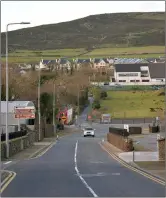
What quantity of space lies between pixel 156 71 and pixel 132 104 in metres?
71.9

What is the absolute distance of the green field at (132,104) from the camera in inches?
4631

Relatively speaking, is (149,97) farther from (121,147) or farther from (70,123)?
(121,147)

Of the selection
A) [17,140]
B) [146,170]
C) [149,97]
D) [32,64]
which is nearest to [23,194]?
[146,170]

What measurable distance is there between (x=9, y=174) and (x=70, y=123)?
98.9 m

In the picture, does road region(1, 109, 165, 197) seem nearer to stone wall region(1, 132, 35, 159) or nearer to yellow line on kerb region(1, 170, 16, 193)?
yellow line on kerb region(1, 170, 16, 193)

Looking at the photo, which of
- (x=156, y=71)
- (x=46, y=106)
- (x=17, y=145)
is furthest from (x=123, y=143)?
(x=156, y=71)

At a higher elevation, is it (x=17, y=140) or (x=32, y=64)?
(x=32, y=64)

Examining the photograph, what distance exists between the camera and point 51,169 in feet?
103

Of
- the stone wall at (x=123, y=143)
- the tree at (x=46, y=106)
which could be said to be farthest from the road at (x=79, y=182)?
the tree at (x=46, y=106)

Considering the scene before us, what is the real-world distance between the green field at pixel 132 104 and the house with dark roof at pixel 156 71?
47.1 meters

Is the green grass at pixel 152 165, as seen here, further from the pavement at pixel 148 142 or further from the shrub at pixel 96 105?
the shrub at pixel 96 105

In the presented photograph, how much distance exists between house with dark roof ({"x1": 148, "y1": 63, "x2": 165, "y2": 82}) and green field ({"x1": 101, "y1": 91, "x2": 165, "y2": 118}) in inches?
1855

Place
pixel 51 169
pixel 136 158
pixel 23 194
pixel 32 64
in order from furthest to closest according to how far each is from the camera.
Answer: pixel 32 64
pixel 136 158
pixel 51 169
pixel 23 194

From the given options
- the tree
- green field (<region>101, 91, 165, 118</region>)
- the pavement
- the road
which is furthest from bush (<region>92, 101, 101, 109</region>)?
the road
